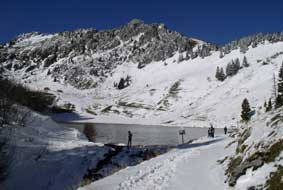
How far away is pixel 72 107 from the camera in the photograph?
19112 centimetres

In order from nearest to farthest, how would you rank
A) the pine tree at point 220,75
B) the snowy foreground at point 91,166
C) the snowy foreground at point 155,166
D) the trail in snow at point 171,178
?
the snowy foreground at point 155,166
the trail in snow at point 171,178
the snowy foreground at point 91,166
the pine tree at point 220,75

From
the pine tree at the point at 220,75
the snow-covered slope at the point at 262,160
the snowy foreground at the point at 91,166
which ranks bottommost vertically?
the snowy foreground at the point at 91,166

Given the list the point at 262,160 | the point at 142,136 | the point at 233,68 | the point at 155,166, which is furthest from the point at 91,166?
the point at 233,68

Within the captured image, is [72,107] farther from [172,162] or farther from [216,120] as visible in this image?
[172,162]

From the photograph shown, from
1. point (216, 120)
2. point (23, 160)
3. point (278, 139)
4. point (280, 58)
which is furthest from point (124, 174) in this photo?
point (280, 58)

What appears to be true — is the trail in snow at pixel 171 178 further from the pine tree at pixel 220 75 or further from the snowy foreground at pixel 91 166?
the pine tree at pixel 220 75

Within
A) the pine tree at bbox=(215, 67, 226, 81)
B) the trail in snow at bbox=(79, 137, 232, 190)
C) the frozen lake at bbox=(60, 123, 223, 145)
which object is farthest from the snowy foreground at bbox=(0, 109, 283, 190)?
the pine tree at bbox=(215, 67, 226, 81)

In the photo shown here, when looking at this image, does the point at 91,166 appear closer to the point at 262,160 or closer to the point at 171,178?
the point at 171,178

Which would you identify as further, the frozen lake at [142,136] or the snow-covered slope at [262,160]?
the frozen lake at [142,136]

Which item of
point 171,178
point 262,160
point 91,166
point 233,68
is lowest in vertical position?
point 91,166

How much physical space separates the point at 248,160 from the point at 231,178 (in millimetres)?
997

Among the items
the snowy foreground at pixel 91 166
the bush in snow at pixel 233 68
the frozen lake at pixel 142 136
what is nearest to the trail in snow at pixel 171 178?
the snowy foreground at pixel 91 166

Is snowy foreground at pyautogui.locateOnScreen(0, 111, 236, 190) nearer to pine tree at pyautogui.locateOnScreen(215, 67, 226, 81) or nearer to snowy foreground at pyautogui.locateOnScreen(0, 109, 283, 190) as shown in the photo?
snowy foreground at pyautogui.locateOnScreen(0, 109, 283, 190)

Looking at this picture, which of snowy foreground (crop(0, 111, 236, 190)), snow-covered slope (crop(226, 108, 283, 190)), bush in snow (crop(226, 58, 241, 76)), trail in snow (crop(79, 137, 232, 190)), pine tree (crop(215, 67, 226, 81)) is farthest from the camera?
pine tree (crop(215, 67, 226, 81))
